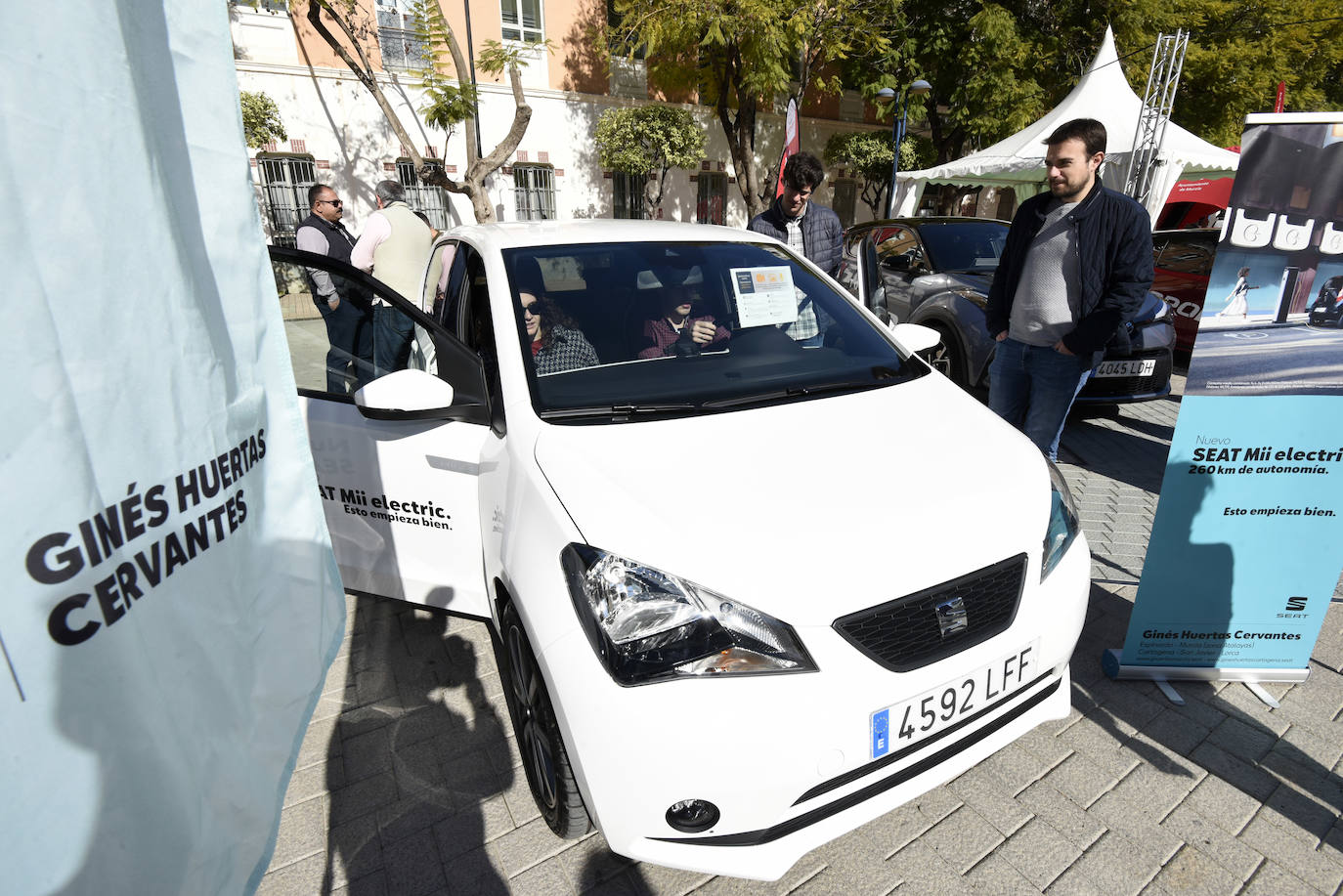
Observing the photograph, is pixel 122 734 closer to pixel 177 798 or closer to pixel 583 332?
pixel 177 798

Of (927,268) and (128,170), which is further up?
(128,170)

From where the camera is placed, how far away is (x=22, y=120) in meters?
0.71

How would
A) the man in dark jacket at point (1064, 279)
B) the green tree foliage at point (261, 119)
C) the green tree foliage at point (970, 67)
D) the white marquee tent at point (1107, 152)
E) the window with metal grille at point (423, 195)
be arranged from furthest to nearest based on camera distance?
the green tree foliage at point (970, 67) → the window with metal grille at point (423, 195) → the green tree foliage at point (261, 119) → the white marquee tent at point (1107, 152) → the man in dark jacket at point (1064, 279)

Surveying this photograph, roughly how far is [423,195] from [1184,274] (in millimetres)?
13772

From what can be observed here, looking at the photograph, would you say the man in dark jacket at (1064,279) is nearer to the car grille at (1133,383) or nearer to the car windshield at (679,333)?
the car windshield at (679,333)

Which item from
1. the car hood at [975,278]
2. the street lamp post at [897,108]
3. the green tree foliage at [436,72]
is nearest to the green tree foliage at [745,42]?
the street lamp post at [897,108]

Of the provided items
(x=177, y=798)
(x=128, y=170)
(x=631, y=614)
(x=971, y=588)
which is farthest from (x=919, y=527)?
(x=128, y=170)

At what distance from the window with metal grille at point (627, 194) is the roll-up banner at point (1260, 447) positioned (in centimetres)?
1595

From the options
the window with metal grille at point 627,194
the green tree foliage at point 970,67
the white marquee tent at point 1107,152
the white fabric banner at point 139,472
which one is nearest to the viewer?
the white fabric banner at point 139,472

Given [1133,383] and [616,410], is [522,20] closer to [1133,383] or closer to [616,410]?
[1133,383]

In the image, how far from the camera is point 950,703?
1.65 m

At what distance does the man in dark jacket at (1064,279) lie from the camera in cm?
287

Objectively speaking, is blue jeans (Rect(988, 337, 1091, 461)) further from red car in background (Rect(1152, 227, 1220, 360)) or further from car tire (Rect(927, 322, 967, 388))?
red car in background (Rect(1152, 227, 1220, 360))

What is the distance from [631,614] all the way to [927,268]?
17.9 feet
